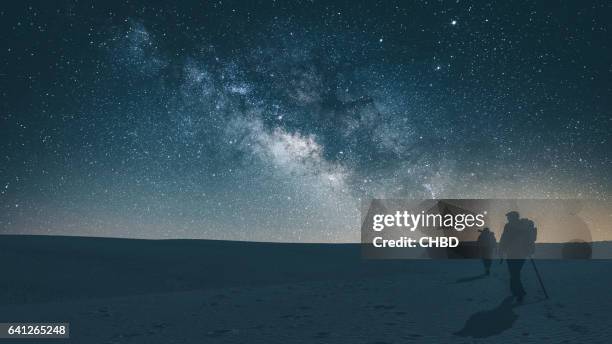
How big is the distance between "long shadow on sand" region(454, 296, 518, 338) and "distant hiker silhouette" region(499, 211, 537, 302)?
→ 33.5 inches

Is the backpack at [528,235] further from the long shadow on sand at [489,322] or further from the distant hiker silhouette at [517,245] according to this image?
the long shadow on sand at [489,322]

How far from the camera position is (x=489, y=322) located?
299 inches

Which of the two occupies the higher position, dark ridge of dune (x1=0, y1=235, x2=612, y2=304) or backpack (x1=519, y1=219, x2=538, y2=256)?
backpack (x1=519, y1=219, x2=538, y2=256)

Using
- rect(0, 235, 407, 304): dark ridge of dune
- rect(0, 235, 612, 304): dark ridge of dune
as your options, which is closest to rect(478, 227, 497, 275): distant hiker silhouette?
rect(0, 235, 612, 304): dark ridge of dune

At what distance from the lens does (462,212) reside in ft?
72.0

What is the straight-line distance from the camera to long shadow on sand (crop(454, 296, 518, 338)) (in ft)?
22.7

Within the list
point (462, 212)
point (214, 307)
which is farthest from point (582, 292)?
point (462, 212)

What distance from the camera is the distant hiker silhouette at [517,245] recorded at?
963cm

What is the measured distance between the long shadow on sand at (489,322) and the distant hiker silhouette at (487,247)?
551 centimetres

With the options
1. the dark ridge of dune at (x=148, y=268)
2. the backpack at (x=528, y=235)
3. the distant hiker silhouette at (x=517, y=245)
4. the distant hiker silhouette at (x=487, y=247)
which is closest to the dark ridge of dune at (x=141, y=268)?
the dark ridge of dune at (x=148, y=268)

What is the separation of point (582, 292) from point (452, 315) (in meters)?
4.34

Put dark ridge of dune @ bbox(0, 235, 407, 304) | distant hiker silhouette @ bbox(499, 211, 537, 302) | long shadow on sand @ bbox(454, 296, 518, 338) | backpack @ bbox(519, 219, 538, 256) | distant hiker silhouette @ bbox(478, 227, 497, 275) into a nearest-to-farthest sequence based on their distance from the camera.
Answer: long shadow on sand @ bbox(454, 296, 518, 338), distant hiker silhouette @ bbox(499, 211, 537, 302), backpack @ bbox(519, 219, 538, 256), dark ridge of dune @ bbox(0, 235, 407, 304), distant hiker silhouette @ bbox(478, 227, 497, 275)

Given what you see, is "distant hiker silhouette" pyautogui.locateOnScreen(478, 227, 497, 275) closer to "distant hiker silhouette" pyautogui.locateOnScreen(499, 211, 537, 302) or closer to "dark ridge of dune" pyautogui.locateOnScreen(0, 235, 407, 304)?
"dark ridge of dune" pyautogui.locateOnScreen(0, 235, 407, 304)

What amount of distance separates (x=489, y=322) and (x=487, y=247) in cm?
770
